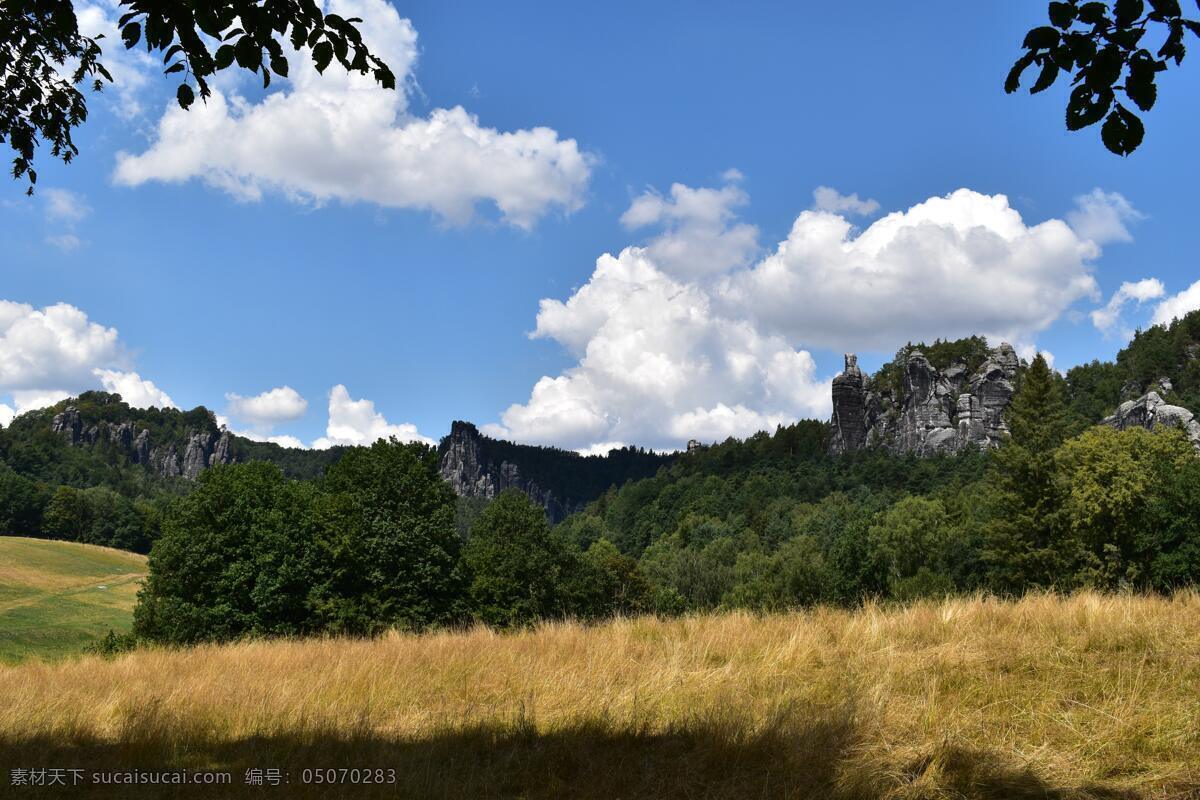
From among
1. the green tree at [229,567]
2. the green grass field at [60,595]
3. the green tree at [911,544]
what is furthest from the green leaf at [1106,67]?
the green tree at [911,544]

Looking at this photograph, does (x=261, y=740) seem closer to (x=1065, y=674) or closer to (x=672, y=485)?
(x=1065, y=674)

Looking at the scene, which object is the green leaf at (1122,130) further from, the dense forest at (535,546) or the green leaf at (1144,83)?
the dense forest at (535,546)

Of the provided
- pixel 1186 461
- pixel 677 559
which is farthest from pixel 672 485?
pixel 1186 461

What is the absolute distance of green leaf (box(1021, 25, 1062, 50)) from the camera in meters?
3.32

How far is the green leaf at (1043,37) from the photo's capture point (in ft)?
10.9

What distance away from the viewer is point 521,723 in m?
6.10

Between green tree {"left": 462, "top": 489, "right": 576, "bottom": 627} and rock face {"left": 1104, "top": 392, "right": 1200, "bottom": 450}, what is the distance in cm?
6697

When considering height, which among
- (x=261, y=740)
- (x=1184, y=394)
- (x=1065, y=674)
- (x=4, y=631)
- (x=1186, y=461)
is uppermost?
(x=1184, y=394)

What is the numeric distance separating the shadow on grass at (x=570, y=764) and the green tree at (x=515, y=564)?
113 feet

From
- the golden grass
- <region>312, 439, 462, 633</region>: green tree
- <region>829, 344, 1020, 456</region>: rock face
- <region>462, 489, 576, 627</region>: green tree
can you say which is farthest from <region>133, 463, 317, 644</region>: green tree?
<region>829, 344, 1020, 456</region>: rock face

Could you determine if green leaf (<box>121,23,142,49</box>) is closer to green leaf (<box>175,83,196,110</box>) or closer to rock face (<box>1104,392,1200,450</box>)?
green leaf (<box>175,83,196,110</box>)

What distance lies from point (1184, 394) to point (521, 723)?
131795 mm

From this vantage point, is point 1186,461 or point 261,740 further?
point 1186,461

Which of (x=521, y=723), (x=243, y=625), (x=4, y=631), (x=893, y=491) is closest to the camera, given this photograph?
(x=521, y=723)
